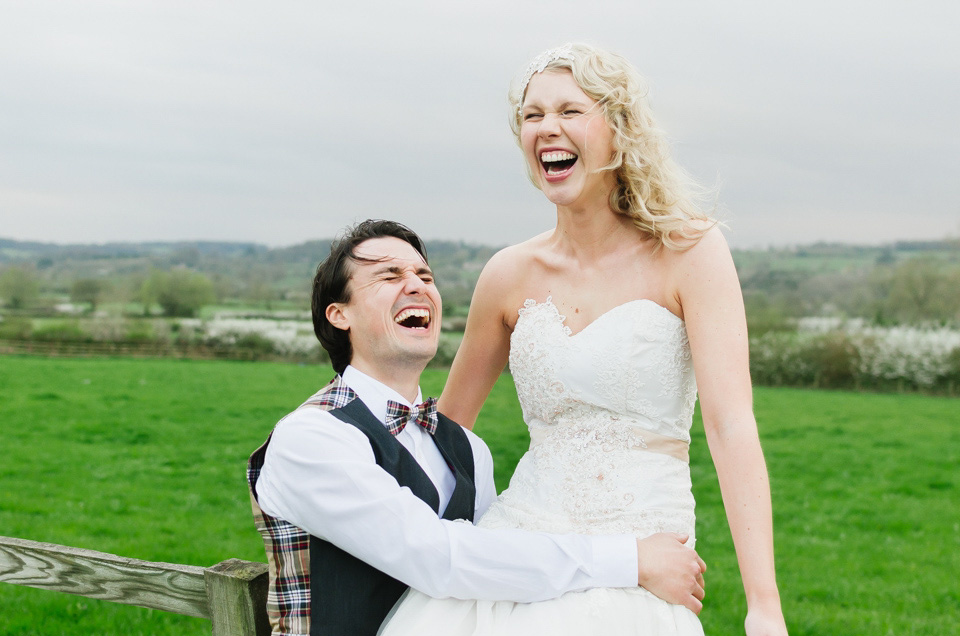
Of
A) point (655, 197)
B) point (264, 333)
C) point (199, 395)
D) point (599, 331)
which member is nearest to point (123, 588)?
point (599, 331)

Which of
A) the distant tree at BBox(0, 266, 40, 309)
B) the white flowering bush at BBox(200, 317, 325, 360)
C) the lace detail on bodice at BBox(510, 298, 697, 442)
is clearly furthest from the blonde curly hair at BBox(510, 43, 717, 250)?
the distant tree at BBox(0, 266, 40, 309)

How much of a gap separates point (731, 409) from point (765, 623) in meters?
0.63

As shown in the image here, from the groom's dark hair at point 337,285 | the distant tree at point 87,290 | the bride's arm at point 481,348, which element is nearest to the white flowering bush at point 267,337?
the distant tree at point 87,290

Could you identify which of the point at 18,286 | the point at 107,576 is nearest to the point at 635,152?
the point at 107,576

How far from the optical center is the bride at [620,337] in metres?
2.71

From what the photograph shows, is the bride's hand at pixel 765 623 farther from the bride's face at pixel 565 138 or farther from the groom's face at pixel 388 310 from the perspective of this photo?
the bride's face at pixel 565 138

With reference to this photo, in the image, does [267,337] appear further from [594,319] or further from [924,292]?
[594,319]

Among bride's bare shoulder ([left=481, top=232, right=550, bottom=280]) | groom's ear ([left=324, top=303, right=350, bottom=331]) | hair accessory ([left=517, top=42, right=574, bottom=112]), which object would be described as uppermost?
hair accessory ([left=517, top=42, right=574, bottom=112])

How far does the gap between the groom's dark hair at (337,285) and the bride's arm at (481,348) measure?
0.56m

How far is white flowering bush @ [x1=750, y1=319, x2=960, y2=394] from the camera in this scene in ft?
88.6

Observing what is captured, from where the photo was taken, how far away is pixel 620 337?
9.51 feet

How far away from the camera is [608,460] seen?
2875 mm

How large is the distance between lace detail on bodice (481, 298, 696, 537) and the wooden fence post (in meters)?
0.78

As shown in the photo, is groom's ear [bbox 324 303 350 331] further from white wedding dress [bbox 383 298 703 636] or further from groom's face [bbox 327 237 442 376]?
white wedding dress [bbox 383 298 703 636]
